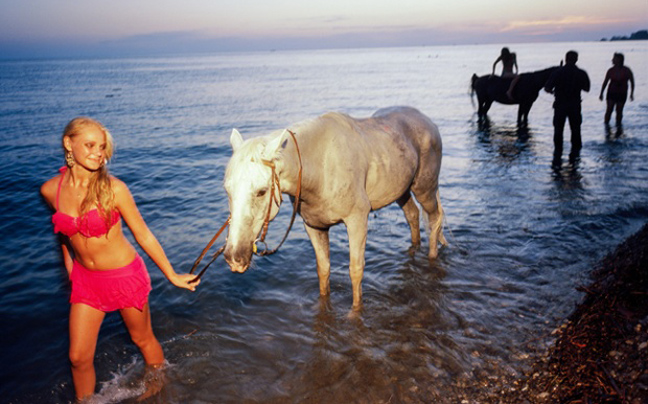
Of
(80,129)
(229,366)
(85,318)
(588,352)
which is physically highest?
(80,129)

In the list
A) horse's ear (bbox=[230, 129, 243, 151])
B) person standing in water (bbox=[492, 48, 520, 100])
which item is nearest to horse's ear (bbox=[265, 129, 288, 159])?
horse's ear (bbox=[230, 129, 243, 151])

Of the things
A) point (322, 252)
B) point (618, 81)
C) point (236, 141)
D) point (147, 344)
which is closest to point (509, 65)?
point (618, 81)

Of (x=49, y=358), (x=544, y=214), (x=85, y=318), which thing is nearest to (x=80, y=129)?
(x=85, y=318)

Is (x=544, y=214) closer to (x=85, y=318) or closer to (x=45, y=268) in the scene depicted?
(x=85, y=318)

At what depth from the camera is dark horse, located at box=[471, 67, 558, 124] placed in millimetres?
18000

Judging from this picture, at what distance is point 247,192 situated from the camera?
10.5 ft

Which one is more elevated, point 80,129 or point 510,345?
point 80,129

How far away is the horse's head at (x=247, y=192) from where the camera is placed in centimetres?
317

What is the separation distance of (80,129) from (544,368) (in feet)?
14.0

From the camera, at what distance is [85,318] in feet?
10.8

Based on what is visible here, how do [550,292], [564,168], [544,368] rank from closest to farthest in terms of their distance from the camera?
[544,368] → [550,292] → [564,168]

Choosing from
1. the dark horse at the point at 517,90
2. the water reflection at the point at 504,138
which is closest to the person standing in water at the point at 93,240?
the water reflection at the point at 504,138

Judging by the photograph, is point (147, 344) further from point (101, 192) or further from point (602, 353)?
point (602, 353)

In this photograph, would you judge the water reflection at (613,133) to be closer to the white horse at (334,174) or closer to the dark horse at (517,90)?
the dark horse at (517,90)
